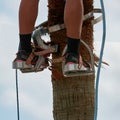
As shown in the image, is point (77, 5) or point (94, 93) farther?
point (94, 93)

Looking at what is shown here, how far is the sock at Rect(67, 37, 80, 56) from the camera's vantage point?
7.38m

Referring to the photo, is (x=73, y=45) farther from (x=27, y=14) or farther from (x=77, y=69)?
(x=27, y=14)

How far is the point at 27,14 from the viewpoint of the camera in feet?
24.8

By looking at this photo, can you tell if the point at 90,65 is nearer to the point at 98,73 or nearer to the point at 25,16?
the point at 98,73

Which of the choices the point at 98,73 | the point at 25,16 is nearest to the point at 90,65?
the point at 98,73

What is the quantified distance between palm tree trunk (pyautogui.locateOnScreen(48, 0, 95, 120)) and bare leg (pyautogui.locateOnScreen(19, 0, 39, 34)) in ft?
Answer: 1.18

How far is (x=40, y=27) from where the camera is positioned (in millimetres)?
7961

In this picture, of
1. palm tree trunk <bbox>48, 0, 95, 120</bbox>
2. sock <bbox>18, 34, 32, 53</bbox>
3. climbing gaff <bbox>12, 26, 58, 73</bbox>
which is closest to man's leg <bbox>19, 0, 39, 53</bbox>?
sock <bbox>18, 34, 32, 53</bbox>

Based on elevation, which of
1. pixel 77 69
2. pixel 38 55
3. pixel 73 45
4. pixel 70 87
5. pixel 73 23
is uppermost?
pixel 73 23

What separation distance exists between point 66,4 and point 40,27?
706 millimetres

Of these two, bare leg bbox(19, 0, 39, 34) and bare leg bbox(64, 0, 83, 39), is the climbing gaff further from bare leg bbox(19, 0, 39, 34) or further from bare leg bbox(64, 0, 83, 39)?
bare leg bbox(64, 0, 83, 39)

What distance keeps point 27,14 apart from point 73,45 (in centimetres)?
53

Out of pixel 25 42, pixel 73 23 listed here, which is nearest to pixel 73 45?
pixel 73 23

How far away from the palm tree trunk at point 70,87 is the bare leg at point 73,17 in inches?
18.8
